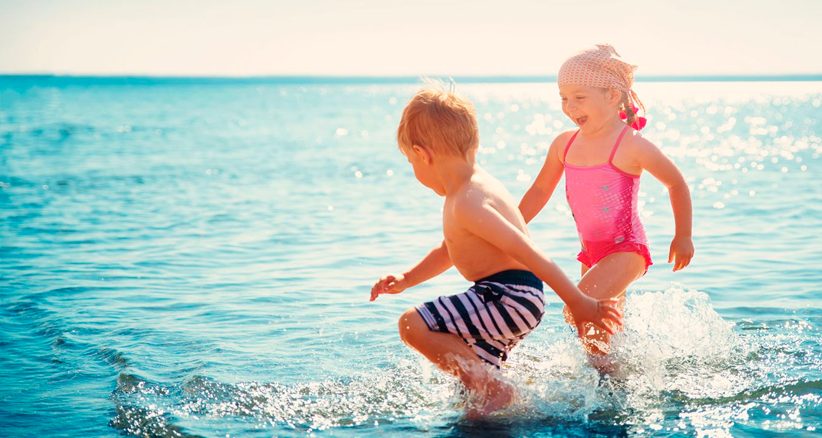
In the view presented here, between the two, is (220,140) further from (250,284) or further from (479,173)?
(479,173)

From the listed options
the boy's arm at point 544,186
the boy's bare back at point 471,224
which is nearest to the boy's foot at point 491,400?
the boy's bare back at point 471,224

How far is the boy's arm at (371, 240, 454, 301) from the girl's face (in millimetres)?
1055

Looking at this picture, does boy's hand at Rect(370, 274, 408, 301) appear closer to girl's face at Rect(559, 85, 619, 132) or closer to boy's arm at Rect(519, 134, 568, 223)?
boy's arm at Rect(519, 134, 568, 223)

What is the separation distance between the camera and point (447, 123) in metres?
3.55

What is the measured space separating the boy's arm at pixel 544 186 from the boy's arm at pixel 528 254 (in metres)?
1.10

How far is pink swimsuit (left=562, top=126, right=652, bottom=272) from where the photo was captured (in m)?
4.22

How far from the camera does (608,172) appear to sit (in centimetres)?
421

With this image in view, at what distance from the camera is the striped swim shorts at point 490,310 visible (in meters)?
3.52

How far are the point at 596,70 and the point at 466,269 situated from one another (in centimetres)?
136

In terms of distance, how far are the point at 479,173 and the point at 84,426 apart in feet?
7.38

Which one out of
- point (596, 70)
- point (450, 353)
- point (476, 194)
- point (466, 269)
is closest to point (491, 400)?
point (450, 353)

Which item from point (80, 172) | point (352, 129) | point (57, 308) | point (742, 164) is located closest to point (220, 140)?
point (352, 129)

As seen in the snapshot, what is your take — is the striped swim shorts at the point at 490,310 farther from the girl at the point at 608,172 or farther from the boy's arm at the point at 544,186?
the boy's arm at the point at 544,186

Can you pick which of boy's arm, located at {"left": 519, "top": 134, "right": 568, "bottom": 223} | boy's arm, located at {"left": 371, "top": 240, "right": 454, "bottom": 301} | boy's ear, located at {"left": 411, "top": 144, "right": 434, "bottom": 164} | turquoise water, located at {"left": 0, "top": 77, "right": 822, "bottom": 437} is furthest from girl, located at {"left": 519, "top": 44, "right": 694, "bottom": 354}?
boy's ear, located at {"left": 411, "top": 144, "right": 434, "bottom": 164}
